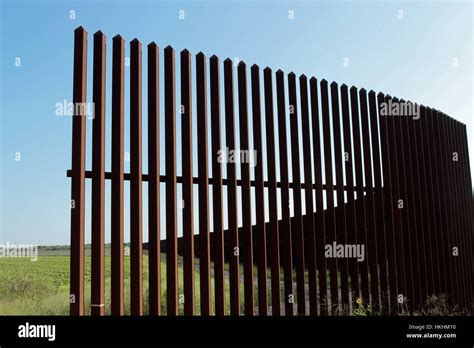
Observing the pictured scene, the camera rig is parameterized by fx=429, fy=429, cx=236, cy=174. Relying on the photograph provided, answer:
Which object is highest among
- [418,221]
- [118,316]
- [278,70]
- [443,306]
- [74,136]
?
[278,70]

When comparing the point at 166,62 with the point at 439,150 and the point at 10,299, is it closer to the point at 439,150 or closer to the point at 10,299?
the point at 10,299

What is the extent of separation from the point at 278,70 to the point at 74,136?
2.57 m

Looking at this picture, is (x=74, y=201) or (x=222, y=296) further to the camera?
(x=222, y=296)

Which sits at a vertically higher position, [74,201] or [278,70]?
[278,70]

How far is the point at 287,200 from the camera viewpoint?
495 cm

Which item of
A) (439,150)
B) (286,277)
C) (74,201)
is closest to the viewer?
(74,201)

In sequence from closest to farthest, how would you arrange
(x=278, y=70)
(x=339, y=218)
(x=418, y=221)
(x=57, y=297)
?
(x=278, y=70) → (x=339, y=218) → (x=57, y=297) → (x=418, y=221)

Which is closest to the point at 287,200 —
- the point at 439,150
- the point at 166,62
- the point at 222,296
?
the point at 222,296

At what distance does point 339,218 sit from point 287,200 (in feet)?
3.42

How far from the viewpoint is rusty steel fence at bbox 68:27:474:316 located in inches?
153

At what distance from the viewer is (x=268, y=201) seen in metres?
4.85

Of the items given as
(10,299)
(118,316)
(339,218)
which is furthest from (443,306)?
(10,299)

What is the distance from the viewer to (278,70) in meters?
5.20

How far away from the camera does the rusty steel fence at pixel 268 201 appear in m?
3.88
